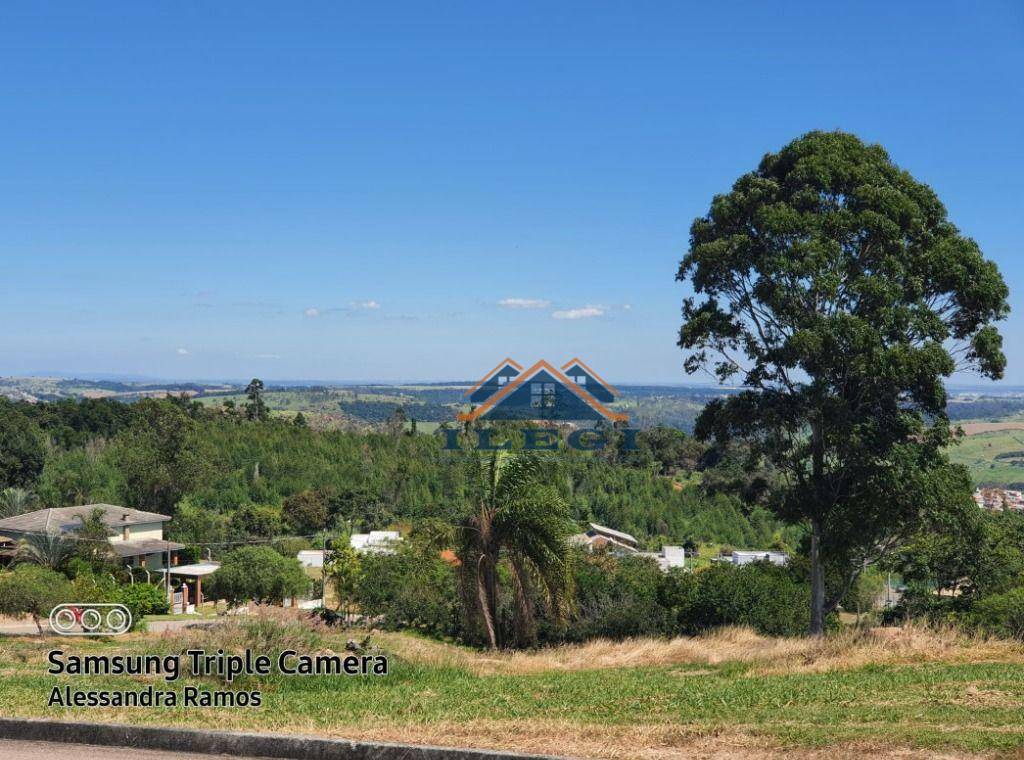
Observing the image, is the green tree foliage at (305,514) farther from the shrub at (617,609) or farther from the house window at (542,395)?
the shrub at (617,609)

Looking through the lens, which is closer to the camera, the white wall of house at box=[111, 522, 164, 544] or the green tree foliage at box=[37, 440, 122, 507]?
the white wall of house at box=[111, 522, 164, 544]

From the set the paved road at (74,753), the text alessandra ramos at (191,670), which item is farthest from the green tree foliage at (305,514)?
the paved road at (74,753)

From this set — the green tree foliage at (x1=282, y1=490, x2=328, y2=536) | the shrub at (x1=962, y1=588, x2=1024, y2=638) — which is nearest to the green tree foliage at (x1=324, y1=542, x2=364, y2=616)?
the shrub at (x1=962, y1=588, x2=1024, y2=638)

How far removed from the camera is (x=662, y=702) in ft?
25.4

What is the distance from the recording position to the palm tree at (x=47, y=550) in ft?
89.6

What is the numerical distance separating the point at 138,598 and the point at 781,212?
56.3ft

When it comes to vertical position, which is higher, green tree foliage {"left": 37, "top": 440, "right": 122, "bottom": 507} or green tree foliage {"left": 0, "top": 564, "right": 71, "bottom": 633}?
green tree foliage {"left": 0, "top": 564, "right": 71, "bottom": 633}

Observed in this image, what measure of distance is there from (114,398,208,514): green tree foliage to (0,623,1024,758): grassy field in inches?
1696

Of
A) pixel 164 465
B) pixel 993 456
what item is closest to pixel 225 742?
pixel 164 465

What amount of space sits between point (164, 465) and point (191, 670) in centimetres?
4664

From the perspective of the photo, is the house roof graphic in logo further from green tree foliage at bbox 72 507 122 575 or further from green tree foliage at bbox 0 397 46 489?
green tree foliage at bbox 0 397 46 489

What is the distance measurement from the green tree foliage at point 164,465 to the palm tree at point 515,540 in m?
40.8

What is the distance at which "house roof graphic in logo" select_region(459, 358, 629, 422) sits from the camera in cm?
4578

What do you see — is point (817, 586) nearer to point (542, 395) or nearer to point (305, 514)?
point (542, 395)
